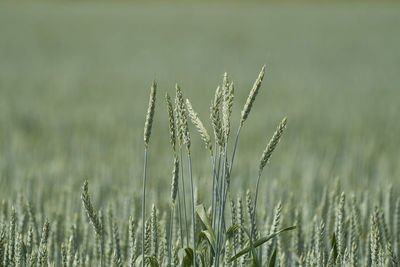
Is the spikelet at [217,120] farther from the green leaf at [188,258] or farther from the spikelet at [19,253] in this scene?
the spikelet at [19,253]

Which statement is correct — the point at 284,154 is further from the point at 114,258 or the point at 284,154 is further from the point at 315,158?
the point at 114,258

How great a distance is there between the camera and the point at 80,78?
4.42 metres

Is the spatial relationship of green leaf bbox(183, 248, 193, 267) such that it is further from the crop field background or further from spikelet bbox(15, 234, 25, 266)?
spikelet bbox(15, 234, 25, 266)

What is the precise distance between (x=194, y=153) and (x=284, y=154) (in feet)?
1.56

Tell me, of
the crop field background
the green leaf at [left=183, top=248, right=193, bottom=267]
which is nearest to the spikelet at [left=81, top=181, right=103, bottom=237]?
the green leaf at [left=183, top=248, right=193, bottom=267]

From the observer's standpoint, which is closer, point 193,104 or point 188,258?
point 188,258

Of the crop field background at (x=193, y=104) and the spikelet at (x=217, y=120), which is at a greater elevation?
the crop field background at (x=193, y=104)

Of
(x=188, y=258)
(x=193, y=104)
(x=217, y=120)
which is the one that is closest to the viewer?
(x=217, y=120)

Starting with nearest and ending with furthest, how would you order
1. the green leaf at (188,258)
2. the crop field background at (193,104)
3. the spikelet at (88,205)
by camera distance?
the spikelet at (88,205)
the green leaf at (188,258)
the crop field background at (193,104)

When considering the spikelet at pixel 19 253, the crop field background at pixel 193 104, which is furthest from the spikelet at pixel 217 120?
the spikelet at pixel 19 253

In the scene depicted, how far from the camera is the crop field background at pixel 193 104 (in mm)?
1615

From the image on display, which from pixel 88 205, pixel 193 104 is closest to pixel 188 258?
pixel 88 205

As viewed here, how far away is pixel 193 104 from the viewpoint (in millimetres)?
3244

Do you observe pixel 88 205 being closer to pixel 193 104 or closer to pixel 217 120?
pixel 217 120
